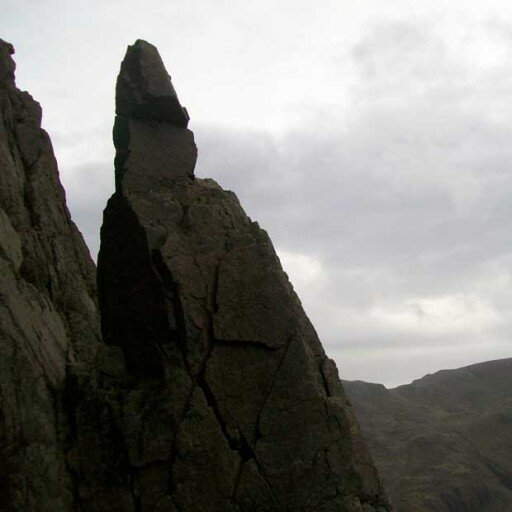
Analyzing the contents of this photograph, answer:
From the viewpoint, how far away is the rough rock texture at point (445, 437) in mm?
43781

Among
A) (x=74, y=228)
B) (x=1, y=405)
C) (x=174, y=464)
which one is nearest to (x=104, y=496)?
(x=174, y=464)

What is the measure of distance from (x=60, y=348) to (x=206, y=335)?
4.27m

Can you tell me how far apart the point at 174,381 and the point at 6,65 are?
14.0 m

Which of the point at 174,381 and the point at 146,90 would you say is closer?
the point at 174,381

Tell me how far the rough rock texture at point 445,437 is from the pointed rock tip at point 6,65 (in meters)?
36.7

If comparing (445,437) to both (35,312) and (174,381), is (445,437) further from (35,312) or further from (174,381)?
(35,312)

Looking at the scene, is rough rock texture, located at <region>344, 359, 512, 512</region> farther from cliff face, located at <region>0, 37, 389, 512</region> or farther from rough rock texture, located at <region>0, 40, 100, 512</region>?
cliff face, located at <region>0, 37, 389, 512</region>

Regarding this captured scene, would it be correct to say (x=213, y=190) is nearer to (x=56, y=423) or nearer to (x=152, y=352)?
(x=152, y=352)

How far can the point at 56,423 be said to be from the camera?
1359 centimetres

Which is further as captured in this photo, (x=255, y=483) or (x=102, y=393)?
(x=102, y=393)

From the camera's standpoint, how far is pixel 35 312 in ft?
48.9

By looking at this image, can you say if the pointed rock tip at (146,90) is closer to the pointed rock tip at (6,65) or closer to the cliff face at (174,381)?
the cliff face at (174,381)

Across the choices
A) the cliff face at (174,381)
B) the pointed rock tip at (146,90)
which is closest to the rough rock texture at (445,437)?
the cliff face at (174,381)

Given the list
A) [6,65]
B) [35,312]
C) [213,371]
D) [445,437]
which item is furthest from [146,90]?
[445,437]
